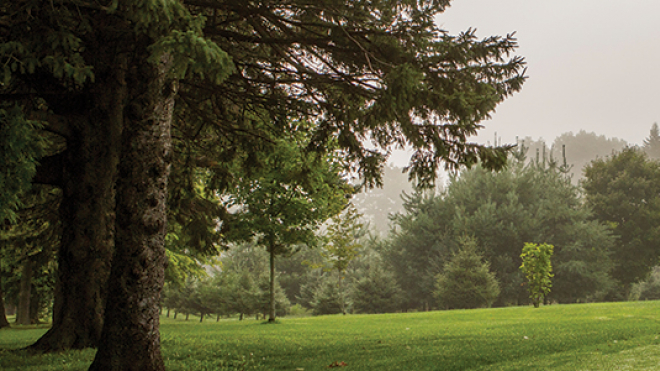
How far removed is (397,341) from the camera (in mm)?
10531

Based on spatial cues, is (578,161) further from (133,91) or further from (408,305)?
(133,91)

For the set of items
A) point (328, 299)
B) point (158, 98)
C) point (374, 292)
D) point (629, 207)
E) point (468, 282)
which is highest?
point (629, 207)

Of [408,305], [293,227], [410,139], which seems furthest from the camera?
[408,305]

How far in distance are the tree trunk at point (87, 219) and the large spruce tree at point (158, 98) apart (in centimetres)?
3

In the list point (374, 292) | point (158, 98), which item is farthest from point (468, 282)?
point (158, 98)

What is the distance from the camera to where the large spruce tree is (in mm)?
6199

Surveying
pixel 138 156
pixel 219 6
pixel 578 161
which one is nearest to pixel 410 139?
pixel 219 6

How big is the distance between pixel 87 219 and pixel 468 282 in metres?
26.7

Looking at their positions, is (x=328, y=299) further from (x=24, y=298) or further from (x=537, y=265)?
(x=24, y=298)

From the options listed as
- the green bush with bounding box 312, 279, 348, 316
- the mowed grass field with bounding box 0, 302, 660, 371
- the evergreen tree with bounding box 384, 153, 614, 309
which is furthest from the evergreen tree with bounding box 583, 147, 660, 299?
the mowed grass field with bounding box 0, 302, 660, 371

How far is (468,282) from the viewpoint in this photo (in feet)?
104

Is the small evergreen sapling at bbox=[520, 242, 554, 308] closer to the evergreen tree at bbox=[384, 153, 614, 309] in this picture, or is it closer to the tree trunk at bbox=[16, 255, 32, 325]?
the evergreen tree at bbox=[384, 153, 614, 309]

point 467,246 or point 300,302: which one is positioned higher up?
point 467,246

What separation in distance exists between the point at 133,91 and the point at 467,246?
97.5ft
